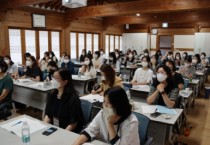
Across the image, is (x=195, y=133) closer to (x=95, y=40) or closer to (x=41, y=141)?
(x=41, y=141)

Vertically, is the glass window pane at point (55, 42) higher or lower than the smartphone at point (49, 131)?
higher

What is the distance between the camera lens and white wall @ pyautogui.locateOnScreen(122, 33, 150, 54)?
12.2 m

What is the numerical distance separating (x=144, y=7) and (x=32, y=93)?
3.94 metres

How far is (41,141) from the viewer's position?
186 centimetres

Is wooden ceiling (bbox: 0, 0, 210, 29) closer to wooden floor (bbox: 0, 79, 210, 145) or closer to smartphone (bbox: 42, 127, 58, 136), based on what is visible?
wooden floor (bbox: 0, 79, 210, 145)

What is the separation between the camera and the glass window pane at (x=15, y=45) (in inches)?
264

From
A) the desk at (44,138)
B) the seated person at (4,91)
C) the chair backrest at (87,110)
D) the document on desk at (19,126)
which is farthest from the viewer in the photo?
the seated person at (4,91)

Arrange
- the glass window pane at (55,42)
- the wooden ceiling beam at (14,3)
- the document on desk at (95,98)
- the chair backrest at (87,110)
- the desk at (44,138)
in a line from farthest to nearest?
1. the glass window pane at (55,42)
2. the wooden ceiling beam at (14,3)
3. the document on desk at (95,98)
4. the chair backrest at (87,110)
5. the desk at (44,138)

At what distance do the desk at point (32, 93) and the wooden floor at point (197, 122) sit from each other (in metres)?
0.33

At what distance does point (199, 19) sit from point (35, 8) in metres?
6.77

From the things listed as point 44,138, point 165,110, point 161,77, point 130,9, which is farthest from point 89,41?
point 44,138

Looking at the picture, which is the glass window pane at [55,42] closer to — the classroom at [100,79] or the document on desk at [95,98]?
the classroom at [100,79]

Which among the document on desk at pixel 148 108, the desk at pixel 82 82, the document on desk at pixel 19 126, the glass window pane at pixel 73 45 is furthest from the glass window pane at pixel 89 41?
the document on desk at pixel 19 126

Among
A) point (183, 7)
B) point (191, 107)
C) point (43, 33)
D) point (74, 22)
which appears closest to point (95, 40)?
point (74, 22)
